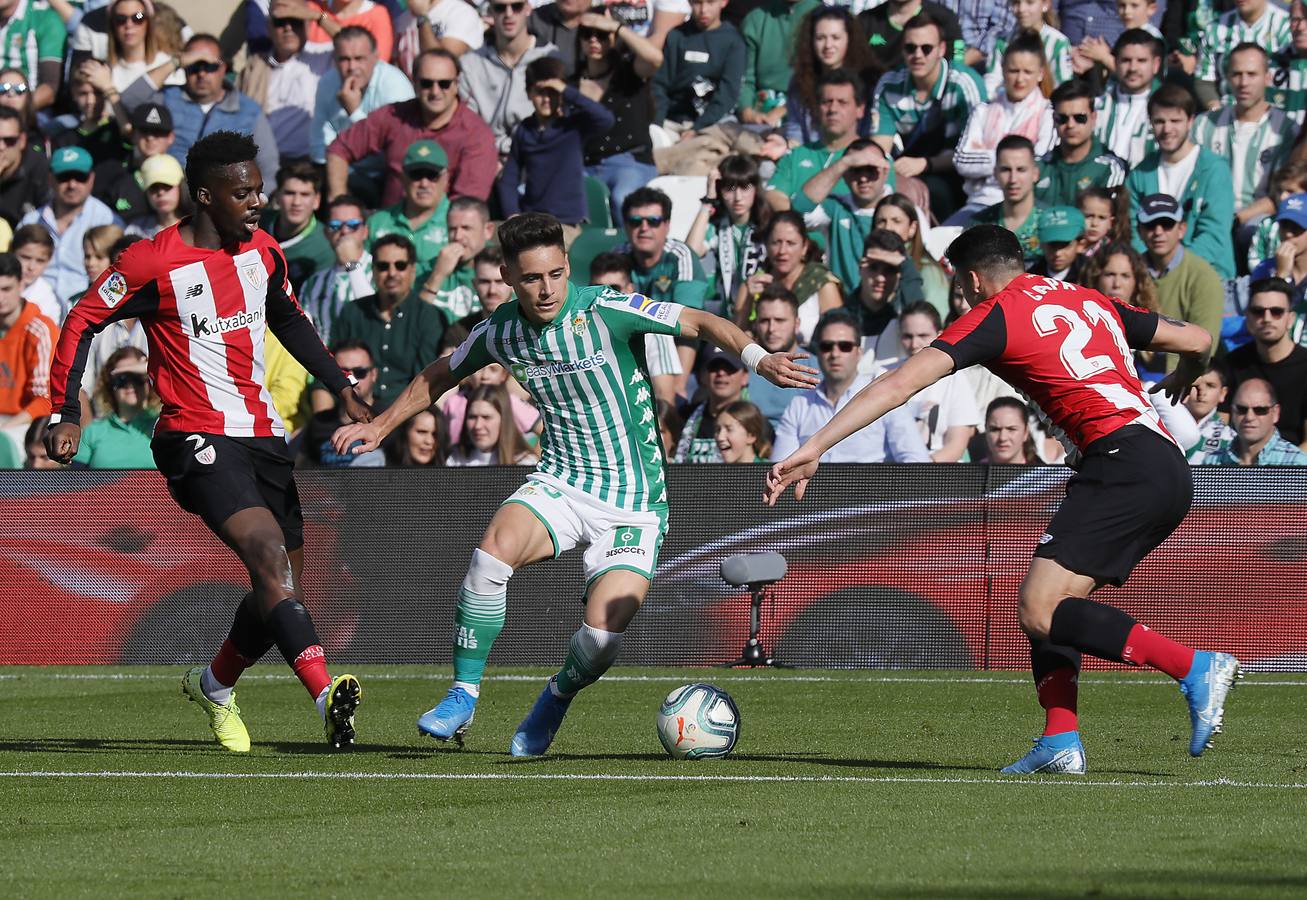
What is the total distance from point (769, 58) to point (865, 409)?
11259 millimetres

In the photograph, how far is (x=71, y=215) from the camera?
58.6 feet

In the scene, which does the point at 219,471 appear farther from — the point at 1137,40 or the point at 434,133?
the point at 1137,40

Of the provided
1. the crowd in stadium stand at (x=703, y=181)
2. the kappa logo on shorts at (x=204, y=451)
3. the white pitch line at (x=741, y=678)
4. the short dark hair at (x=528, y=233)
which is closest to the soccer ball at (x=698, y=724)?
the short dark hair at (x=528, y=233)

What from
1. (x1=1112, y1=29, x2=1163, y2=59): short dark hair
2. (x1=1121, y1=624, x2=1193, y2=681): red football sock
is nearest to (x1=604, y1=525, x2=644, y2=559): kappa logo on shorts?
(x1=1121, y1=624, x2=1193, y2=681): red football sock

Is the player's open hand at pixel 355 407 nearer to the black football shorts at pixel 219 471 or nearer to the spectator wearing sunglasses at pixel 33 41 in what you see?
the black football shorts at pixel 219 471

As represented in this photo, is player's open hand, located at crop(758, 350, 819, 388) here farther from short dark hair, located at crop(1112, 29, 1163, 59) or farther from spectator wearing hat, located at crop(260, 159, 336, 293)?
spectator wearing hat, located at crop(260, 159, 336, 293)

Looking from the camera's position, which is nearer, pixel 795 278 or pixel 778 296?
pixel 778 296

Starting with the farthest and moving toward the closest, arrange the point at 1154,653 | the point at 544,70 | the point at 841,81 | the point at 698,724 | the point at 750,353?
the point at 544,70 → the point at 841,81 → the point at 698,724 → the point at 750,353 → the point at 1154,653

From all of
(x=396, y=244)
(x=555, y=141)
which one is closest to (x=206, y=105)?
(x=555, y=141)

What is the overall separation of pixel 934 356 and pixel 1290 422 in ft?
24.1

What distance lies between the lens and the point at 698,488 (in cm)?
1350

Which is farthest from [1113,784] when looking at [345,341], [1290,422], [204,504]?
[345,341]

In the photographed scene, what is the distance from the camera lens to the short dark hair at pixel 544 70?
17141mm

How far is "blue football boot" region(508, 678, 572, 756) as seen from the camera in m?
8.62
